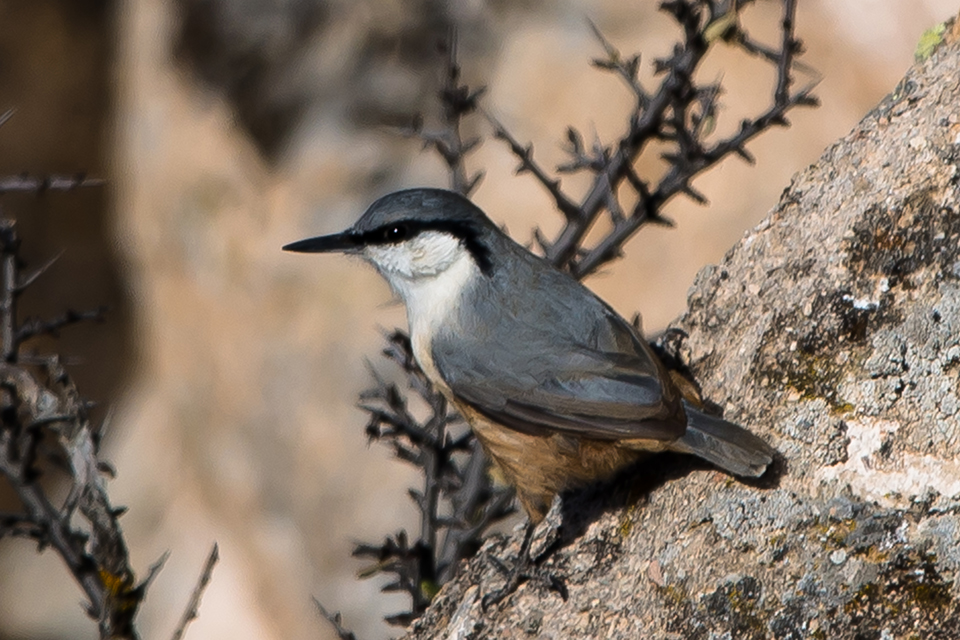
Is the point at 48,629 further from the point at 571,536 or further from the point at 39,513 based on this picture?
the point at 571,536

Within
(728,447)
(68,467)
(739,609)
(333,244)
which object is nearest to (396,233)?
(333,244)

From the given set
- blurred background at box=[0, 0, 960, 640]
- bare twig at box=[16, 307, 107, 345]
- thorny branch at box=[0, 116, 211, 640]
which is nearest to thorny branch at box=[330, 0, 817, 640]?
thorny branch at box=[0, 116, 211, 640]

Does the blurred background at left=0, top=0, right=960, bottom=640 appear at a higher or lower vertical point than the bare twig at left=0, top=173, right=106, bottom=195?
higher

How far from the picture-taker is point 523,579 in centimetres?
304

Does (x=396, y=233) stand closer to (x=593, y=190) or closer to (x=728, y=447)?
(x=593, y=190)

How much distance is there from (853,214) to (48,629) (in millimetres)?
6651

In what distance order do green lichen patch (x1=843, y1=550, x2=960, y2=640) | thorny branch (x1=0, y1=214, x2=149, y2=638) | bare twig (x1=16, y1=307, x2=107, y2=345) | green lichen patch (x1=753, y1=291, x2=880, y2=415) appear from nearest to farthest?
1. green lichen patch (x1=843, y1=550, x2=960, y2=640)
2. green lichen patch (x1=753, y1=291, x2=880, y2=415)
3. thorny branch (x1=0, y1=214, x2=149, y2=638)
4. bare twig (x1=16, y1=307, x2=107, y2=345)

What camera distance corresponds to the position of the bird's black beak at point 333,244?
12.6 feet

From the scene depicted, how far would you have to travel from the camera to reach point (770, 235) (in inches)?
132

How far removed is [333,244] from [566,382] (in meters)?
1.00

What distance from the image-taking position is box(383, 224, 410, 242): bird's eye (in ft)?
12.6

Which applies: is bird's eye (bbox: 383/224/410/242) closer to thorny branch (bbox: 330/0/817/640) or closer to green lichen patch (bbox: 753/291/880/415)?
thorny branch (bbox: 330/0/817/640)

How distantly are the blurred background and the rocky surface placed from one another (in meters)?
3.02

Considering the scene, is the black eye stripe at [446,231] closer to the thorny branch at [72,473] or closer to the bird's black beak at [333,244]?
the bird's black beak at [333,244]
